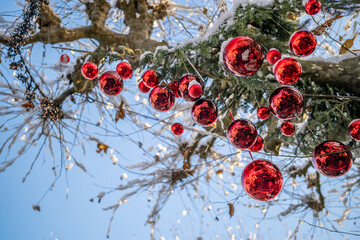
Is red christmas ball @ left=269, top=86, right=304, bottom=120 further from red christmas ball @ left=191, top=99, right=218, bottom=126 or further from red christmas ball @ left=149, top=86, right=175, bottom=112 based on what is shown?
red christmas ball @ left=149, top=86, right=175, bottom=112

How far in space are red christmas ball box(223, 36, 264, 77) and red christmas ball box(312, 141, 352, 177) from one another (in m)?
0.39

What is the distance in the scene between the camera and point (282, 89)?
2.64ft

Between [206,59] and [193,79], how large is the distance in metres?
0.30

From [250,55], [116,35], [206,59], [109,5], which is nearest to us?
[250,55]

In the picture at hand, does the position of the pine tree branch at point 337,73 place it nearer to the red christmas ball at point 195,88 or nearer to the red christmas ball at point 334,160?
the red christmas ball at point 334,160

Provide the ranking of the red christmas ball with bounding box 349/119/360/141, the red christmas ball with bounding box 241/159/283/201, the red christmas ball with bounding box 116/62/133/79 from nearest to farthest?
1. the red christmas ball with bounding box 241/159/283/201
2. the red christmas ball with bounding box 349/119/360/141
3. the red christmas ball with bounding box 116/62/133/79

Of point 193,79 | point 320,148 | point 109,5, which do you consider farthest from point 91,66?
point 109,5

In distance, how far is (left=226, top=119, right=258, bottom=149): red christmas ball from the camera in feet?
2.73

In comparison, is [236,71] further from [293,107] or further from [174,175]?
[174,175]

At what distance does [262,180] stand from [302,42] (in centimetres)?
62

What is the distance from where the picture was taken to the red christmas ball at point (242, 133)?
32.7 inches

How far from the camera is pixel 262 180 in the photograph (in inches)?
27.6

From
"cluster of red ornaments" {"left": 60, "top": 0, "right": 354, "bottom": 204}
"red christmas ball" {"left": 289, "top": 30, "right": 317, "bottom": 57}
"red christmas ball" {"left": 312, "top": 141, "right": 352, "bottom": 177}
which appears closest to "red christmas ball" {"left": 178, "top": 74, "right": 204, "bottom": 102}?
"cluster of red ornaments" {"left": 60, "top": 0, "right": 354, "bottom": 204}

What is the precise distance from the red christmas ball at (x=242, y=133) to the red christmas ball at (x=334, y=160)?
23 cm
